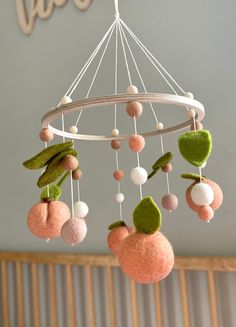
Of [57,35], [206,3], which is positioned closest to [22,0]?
[57,35]

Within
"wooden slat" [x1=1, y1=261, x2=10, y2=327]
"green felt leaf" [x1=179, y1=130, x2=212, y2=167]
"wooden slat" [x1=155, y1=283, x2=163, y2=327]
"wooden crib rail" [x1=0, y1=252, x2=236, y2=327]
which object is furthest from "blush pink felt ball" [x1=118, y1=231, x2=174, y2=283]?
"wooden slat" [x1=1, y1=261, x2=10, y2=327]

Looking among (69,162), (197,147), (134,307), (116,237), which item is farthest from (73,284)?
(197,147)

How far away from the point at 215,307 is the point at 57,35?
4.21ft

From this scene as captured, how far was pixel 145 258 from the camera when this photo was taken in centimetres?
50

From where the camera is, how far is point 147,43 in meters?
1.37

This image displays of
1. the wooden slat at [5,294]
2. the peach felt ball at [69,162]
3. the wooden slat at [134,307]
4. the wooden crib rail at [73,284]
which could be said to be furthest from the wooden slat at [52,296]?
the peach felt ball at [69,162]

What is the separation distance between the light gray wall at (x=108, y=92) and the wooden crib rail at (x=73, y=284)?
0.20 ft

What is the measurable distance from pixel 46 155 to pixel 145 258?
0.26m

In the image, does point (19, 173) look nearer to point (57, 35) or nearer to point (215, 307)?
point (57, 35)

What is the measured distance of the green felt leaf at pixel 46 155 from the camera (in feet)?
2.07

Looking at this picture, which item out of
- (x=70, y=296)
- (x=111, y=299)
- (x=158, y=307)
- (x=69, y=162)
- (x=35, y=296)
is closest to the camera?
(x=69, y=162)

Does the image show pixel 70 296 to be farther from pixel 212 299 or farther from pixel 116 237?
pixel 116 237

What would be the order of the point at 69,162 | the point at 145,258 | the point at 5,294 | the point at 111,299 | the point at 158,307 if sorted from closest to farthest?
1. the point at 145,258
2. the point at 69,162
3. the point at 158,307
4. the point at 111,299
5. the point at 5,294

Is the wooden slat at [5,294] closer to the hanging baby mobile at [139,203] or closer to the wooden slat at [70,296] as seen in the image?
the wooden slat at [70,296]
